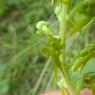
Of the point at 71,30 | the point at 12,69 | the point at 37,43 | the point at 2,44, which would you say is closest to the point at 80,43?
the point at 37,43

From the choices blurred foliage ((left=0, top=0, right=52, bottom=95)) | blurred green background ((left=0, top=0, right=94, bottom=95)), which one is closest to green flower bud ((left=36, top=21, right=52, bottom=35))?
blurred green background ((left=0, top=0, right=94, bottom=95))

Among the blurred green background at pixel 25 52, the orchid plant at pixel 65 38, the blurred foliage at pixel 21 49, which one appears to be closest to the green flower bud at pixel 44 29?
the orchid plant at pixel 65 38

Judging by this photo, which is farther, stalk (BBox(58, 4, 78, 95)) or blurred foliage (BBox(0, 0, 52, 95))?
blurred foliage (BBox(0, 0, 52, 95))

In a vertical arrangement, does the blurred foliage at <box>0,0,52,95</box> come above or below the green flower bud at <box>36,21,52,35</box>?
above

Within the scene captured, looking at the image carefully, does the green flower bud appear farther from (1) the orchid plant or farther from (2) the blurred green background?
(2) the blurred green background

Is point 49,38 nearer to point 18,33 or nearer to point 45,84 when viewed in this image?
point 45,84

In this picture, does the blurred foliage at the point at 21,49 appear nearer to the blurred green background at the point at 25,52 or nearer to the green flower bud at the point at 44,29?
the blurred green background at the point at 25,52
